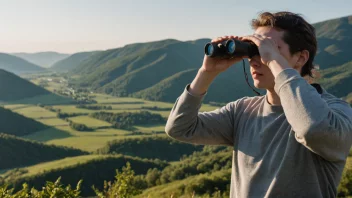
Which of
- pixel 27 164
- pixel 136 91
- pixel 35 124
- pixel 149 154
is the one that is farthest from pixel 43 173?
pixel 136 91

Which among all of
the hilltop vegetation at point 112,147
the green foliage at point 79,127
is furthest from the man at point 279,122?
the green foliage at point 79,127

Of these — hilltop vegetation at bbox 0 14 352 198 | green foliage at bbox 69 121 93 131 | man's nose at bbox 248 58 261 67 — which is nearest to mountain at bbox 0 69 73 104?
hilltop vegetation at bbox 0 14 352 198

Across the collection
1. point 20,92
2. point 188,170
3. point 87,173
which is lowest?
point 188,170

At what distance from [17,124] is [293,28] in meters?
104

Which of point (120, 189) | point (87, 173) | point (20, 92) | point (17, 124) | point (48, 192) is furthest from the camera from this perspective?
point (20, 92)

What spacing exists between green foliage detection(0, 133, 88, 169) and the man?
72908 millimetres

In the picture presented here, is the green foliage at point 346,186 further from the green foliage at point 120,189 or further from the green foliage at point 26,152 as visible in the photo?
the green foliage at point 26,152

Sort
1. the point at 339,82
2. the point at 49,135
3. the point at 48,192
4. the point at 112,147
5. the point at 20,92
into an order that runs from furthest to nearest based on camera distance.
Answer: the point at 20,92 → the point at 339,82 → the point at 49,135 → the point at 112,147 → the point at 48,192

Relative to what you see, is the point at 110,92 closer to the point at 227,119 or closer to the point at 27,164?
the point at 27,164

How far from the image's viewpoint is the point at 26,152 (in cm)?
7606

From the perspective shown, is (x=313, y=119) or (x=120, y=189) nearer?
(x=313, y=119)

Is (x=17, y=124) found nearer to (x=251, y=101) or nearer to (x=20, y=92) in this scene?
(x=20, y=92)

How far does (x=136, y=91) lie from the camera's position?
575ft

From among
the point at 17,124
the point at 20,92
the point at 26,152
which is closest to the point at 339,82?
the point at 26,152
